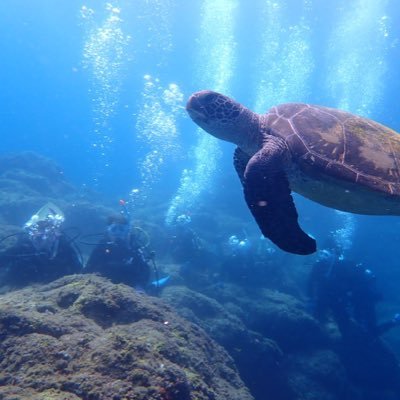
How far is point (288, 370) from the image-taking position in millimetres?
8117

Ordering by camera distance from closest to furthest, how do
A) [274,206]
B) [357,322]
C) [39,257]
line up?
[274,206] → [39,257] → [357,322]

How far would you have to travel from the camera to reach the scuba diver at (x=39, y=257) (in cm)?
614

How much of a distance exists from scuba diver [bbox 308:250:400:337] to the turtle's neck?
8.22 metres

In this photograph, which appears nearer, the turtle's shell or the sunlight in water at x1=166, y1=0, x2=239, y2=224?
the turtle's shell

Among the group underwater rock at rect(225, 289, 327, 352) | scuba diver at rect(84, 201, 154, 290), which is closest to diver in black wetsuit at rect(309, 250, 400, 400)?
underwater rock at rect(225, 289, 327, 352)

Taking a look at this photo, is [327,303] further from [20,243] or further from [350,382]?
[20,243]

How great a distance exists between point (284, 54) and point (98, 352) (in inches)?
1997

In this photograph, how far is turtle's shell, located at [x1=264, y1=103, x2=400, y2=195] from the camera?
13.0ft

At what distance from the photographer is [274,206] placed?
353 cm

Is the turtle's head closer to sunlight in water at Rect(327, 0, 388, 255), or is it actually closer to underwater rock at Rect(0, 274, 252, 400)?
underwater rock at Rect(0, 274, 252, 400)

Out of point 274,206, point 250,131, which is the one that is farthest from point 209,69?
point 274,206

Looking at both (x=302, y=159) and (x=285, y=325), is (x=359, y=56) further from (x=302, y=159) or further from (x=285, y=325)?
(x=302, y=159)

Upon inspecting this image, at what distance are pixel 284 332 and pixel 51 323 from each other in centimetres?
765

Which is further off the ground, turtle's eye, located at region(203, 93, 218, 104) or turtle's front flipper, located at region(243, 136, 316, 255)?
turtle's eye, located at region(203, 93, 218, 104)
